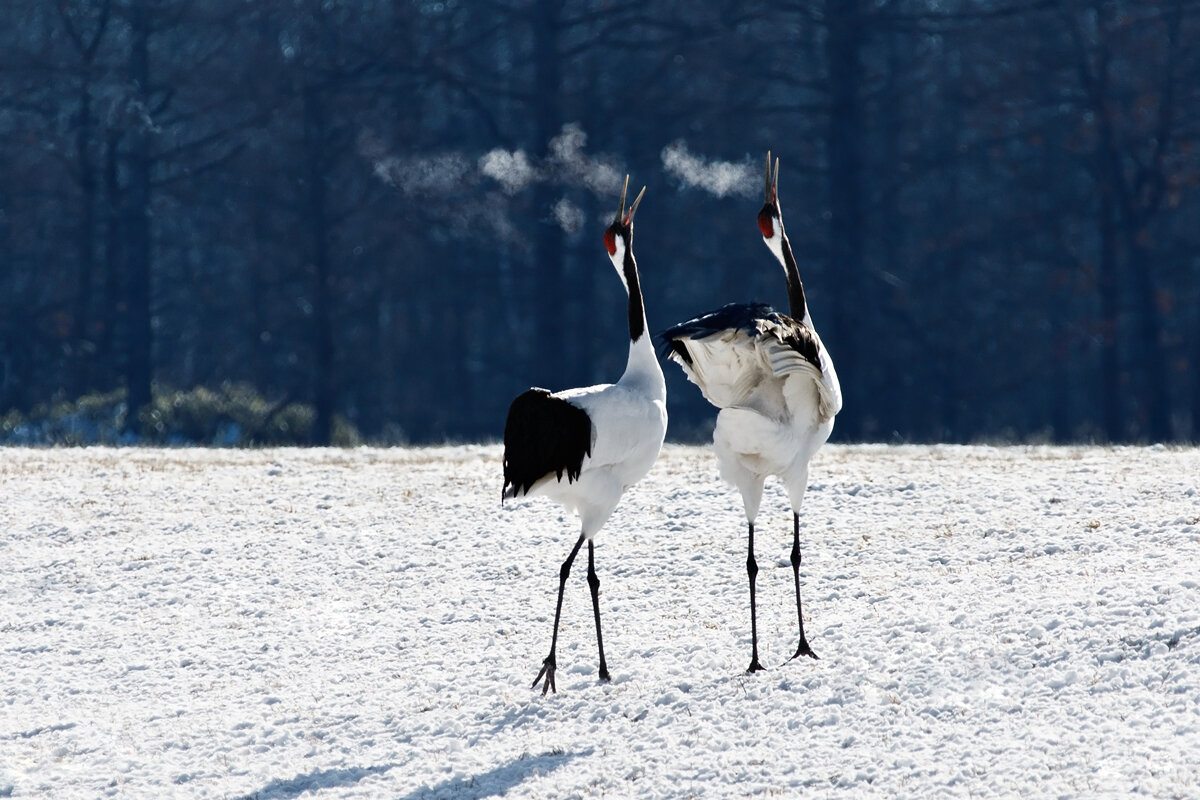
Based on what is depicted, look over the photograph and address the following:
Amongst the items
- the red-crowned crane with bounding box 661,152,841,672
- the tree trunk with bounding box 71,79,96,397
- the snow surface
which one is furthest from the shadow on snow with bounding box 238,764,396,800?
the tree trunk with bounding box 71,79,96,397

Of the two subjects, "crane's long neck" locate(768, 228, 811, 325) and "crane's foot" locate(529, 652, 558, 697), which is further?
"crane's long neck" locate(768, 228, 811, 325)

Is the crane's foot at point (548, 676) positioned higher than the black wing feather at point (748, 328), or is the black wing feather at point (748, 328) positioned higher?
the black wing feather at point (748, 328)

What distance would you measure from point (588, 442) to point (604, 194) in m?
25.2

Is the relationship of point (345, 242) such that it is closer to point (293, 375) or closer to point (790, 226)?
point (293, 375)

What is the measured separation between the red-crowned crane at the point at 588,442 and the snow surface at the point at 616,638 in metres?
1.03

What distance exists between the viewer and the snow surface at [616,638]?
22.8 ft

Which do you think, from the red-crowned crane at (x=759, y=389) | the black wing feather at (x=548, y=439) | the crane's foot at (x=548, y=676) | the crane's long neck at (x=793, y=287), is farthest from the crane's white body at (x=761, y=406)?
the crane's foot at (x=548, y=676)

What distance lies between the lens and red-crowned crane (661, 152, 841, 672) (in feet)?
24.9

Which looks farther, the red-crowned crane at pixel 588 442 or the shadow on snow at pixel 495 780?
the red-crowned crane at pixel 588 442

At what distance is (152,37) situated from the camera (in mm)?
37312

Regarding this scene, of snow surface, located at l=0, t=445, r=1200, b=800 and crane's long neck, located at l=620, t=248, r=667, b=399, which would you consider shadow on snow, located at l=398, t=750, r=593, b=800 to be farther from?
crane's long neck, located at l=620, t=248, r=667, b=399

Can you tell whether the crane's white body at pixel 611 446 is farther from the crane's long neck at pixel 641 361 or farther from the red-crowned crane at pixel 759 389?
the red-crowned crane at pixel 759 389

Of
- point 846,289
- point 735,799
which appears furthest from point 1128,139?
point 735,799

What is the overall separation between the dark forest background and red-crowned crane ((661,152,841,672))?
2306 centimetres
